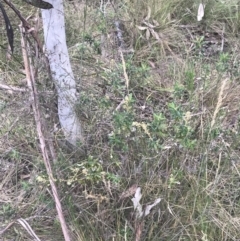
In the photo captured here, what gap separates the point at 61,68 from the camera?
6.21 ft

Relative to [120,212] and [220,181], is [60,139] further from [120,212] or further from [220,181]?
[220,181]

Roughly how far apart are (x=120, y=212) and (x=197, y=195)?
0.92ft

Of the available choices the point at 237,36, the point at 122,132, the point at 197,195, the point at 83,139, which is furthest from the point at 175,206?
the point at 237,36

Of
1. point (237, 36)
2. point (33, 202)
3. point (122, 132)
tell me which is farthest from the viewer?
point (237, 36)

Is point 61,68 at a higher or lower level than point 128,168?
higher

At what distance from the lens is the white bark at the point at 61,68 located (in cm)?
179

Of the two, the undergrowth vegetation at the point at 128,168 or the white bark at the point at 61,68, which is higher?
the white bark at the point at 61,68

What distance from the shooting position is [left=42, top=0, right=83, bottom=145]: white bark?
179cm

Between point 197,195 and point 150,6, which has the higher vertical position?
point 150,6

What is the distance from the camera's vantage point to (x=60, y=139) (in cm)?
194

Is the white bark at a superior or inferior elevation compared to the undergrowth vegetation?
superior

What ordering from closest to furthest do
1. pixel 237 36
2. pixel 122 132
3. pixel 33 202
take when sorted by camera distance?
pixel 122 132, pixel 33 202, pixel 237 36

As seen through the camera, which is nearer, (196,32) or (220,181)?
(220,181)

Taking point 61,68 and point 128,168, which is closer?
point 128,168
